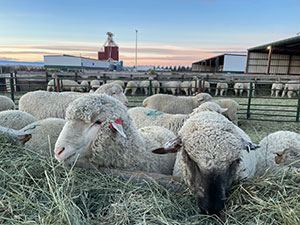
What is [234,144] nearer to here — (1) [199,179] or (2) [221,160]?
(2) [221,160]

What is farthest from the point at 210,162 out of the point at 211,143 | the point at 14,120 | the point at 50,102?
the point at 50,102

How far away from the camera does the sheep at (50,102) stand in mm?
4746

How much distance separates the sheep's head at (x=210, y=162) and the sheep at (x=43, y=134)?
1.86 metres

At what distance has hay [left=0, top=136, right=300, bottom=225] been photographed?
121 cm

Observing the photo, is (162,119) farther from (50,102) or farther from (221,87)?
(221,87)

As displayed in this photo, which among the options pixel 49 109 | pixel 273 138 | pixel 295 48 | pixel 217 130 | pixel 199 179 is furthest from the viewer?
pixel 295 48

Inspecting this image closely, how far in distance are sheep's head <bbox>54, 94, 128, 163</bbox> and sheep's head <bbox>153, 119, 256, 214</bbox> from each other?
0.58 metres

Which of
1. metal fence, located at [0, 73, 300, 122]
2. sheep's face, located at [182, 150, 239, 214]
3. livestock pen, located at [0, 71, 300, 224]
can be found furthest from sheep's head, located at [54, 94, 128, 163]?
metal fence, located at [0, 73, 300, 122]

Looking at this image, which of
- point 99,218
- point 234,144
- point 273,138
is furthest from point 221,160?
point 273,138

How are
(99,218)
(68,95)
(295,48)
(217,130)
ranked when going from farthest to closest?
(295,48)
(68,95)
(217,130)
(99,218)

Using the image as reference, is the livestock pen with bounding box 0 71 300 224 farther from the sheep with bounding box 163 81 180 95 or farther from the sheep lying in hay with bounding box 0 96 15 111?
the sheep with bounding box 163 81 180 95

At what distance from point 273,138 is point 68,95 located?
4.75 metres

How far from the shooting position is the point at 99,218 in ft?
4.15

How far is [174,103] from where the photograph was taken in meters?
6.20
